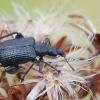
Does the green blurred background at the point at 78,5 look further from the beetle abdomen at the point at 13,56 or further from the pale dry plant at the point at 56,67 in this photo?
the beetle abdomen at the point at 13,56

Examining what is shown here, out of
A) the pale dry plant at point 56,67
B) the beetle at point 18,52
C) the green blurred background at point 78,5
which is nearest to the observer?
the pale dry plant at point 56,67

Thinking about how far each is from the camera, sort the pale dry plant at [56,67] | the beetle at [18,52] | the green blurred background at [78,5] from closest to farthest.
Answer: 1. the pale dry plant at [56,67]
2. the beetle at [18,52]
3. the green blurred background at [78,5]

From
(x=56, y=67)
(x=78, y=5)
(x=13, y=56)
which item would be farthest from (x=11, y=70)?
(x=78, y=5)

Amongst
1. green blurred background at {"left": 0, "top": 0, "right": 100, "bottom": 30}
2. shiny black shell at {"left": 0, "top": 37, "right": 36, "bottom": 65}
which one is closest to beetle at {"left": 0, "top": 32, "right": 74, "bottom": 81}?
shiny black shell at {"left": 0, "top": 37, "right": 36, "bottom": 65}

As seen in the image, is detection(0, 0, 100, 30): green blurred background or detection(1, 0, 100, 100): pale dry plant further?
detection(0, 0, 100, 30): green blurred background

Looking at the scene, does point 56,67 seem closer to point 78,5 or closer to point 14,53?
point 14,53

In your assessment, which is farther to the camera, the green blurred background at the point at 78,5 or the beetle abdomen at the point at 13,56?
the green blurred background at the point at 78,5

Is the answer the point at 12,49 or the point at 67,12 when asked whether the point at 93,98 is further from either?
the point at 67,12

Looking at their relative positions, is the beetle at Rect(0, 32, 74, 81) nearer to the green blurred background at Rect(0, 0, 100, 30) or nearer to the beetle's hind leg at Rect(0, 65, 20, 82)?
the beetle's hind leg at Rect(0, 65, 20, 82)

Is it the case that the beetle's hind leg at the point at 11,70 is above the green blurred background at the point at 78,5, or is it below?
above

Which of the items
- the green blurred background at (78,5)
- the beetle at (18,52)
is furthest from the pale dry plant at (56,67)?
the green blurred background at (78,5)
